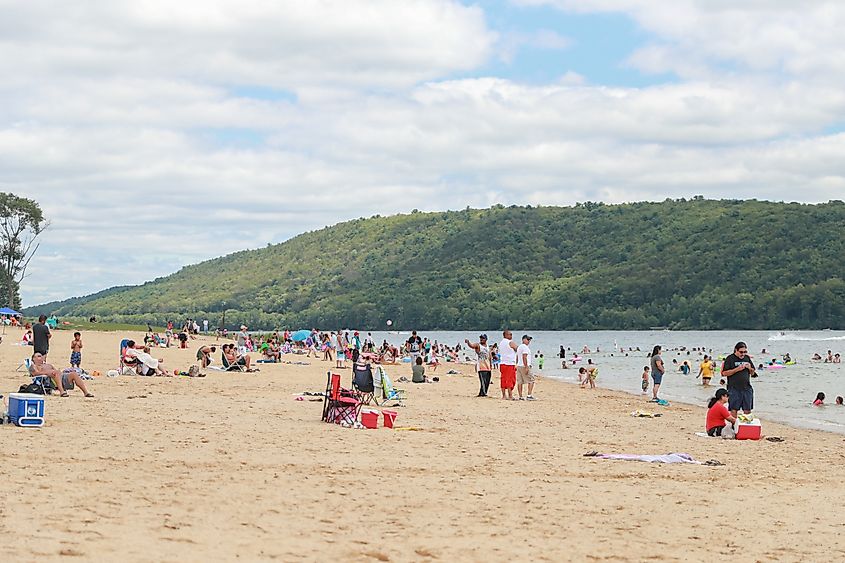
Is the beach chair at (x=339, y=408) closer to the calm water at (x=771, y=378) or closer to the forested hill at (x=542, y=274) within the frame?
the calm water at (x=771, y=378)

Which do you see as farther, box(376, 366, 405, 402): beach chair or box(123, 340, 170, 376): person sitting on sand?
box(123, 340, 170, 376): person sitting on sand

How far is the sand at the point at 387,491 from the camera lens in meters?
7.18

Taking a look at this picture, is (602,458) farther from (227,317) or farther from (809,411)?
(227,317)

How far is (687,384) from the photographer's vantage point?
119 feet

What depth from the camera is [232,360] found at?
2905 cm

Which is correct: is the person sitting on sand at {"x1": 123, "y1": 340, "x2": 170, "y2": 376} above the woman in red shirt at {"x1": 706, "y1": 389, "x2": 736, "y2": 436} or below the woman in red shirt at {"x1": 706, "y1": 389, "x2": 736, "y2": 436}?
above

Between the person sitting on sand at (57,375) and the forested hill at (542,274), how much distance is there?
10353 cm

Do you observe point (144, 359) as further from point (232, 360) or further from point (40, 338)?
point (232, 360)

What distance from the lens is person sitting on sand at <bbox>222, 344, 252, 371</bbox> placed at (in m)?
28.9

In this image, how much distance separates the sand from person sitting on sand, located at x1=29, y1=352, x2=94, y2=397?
676 mm

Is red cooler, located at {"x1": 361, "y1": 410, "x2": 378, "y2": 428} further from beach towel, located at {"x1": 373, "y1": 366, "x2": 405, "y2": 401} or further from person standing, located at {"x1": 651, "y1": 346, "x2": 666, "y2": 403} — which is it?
person standing, located at {"x1": 651, "y1": 346, "x2": 666, "y2": 403}

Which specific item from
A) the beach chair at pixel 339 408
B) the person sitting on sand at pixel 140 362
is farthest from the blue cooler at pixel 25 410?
the person sitting on sand at pixel 140 362

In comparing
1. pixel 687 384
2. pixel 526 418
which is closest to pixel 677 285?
pixel 687 384

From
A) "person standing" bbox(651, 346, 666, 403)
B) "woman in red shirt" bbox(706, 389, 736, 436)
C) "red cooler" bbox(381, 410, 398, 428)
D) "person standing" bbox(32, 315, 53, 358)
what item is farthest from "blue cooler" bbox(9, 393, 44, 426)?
"person standing" bbox(651, 346, 666, 403)
